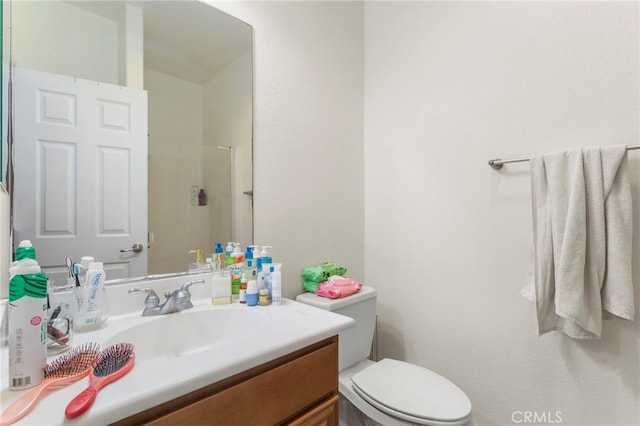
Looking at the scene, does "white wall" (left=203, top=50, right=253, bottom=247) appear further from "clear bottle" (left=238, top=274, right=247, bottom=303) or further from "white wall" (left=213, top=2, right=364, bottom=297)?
"clear bottle" (left=238, top=274, right=247, bottom=303)

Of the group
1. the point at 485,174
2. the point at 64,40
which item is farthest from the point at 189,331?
the point at 485,174

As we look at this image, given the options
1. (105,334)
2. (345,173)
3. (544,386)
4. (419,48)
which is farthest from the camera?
(345,173)

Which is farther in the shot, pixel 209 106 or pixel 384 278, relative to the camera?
pixel 384 278

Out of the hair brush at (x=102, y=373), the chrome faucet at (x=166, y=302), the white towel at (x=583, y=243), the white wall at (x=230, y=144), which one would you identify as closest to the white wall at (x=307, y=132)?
the white wall at (x=230, y=144)

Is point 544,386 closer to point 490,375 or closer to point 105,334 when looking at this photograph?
point 490,375

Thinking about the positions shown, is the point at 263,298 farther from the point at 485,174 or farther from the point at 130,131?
the point at 485,174

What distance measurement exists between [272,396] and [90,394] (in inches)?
14.2

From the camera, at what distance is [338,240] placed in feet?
5.38

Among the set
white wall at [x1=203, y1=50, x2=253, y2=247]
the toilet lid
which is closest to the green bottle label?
white wall at [x1=203, y1=50, x2=253, y2=247]

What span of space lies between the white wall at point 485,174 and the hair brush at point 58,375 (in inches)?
54.1

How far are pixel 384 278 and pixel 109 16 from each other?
1.65 m

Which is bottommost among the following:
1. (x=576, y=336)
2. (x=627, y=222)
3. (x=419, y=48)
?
(x=576, y=336)

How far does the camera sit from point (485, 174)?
133 cm

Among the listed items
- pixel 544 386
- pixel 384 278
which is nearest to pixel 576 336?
pixel 544 386
